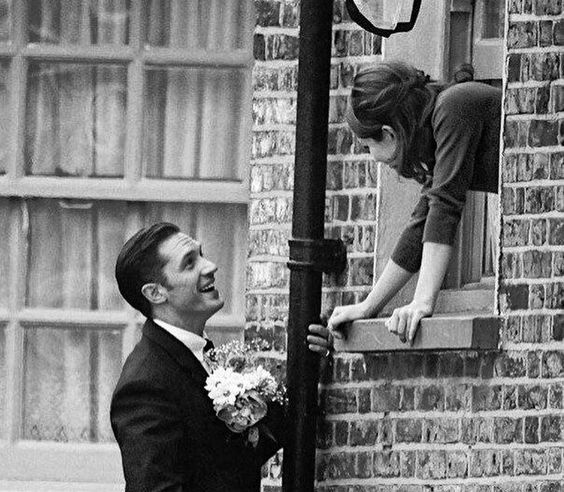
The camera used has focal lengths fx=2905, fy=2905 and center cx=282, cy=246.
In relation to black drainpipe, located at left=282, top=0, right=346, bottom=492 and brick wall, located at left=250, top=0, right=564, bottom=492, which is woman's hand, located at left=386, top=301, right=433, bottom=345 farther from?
black drainpipe, located at left=282, top=0, right=346, bottom=492

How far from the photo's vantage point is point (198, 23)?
11.4 meters

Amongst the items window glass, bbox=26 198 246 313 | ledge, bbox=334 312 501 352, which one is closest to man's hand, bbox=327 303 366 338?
ledge, bbox=334 312 501 352

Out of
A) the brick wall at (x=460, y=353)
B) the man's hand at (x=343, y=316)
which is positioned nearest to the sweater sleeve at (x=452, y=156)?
the brick wall at (x=460, y=353)

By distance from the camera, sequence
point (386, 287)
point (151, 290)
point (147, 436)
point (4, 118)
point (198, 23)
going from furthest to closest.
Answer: point (4, 118) < point (198, 23) < point (386, 287) < point (151, 290) < point (147, 436)

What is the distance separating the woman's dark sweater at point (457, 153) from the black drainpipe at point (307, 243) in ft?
1.34

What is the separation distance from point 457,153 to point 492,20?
582 millimetres

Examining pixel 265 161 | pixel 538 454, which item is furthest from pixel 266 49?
pixel 538 454

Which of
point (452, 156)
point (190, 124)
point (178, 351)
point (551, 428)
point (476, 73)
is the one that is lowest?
point (551, 428)

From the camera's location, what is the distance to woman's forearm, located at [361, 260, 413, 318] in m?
10.5

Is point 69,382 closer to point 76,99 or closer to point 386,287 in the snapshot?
point 76,99

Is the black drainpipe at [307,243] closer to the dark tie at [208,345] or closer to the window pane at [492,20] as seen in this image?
the dark tie at [208,345]

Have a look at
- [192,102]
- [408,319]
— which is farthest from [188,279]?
[192,102]

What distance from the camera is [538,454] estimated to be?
10.3 m

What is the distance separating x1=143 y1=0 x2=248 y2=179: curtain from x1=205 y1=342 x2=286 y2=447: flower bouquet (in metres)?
1.10
